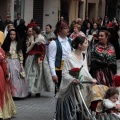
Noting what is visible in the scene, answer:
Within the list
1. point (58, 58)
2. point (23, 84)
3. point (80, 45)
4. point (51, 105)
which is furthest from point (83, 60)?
point (23, 84)

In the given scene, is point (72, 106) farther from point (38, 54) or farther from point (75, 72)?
point (38, 54)

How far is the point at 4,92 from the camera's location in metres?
9.20

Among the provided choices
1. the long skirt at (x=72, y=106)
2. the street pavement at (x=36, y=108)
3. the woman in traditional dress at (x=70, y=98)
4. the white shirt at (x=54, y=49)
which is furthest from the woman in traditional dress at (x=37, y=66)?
the long skirt at (x=72, y=106)

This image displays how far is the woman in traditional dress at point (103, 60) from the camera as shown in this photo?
8602 mm

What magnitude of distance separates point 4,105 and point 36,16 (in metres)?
24.4

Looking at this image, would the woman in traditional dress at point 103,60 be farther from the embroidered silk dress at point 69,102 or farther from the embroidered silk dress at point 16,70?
the embroidered silk dress at point 16,70

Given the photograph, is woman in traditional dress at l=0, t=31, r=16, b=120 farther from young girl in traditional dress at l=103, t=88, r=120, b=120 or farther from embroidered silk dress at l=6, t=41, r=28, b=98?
young girl in traditional dress at l=103, t=88, r=120, b=120

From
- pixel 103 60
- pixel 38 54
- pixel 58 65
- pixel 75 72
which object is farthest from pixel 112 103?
pixel 38 54

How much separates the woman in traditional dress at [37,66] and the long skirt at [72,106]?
4.78 m

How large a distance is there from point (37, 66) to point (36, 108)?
174 centimetres

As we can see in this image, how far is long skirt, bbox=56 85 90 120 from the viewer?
7.26 metres

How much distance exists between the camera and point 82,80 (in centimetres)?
750

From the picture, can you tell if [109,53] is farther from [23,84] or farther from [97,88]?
[23,84]

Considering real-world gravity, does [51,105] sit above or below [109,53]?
below
